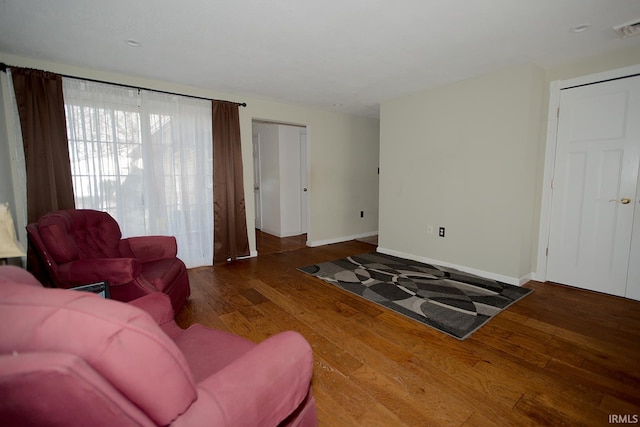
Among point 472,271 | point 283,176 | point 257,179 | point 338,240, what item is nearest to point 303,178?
point 283,176

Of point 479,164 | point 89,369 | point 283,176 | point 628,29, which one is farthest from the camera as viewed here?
point 283,176

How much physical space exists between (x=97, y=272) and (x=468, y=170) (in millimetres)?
A: 3825

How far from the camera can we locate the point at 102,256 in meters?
2.47

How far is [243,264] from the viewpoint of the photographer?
4051 millimetres

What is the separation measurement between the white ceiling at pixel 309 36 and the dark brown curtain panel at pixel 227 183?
64 cm

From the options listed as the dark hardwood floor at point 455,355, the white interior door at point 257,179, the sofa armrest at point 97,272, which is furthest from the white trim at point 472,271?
the sofa armrest at point 97,272

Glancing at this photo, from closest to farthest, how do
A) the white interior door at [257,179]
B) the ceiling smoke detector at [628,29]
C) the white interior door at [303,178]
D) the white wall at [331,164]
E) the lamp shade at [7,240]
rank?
the lamp shade at [7,240] → the ceiling smoke detector at [628,29] → the white wall at [331,164] → the white interior door at [303,178] → the white interior door at [257,179]

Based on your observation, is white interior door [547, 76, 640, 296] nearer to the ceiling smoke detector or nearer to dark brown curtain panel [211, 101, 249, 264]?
the ceiling smoke detector

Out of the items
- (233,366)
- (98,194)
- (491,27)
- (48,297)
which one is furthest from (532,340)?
(98,194)

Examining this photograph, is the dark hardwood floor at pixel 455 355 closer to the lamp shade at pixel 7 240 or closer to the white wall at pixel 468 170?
the white wall at pixel 468 170

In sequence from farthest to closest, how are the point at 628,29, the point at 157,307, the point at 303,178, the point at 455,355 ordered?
the point at 303,178 < the point at 628,29 < the point at 455,355 < the point at 157,307

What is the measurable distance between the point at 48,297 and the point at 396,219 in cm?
417

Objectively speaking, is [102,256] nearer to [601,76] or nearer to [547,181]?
[547,181]

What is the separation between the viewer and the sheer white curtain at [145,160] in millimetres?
3068
